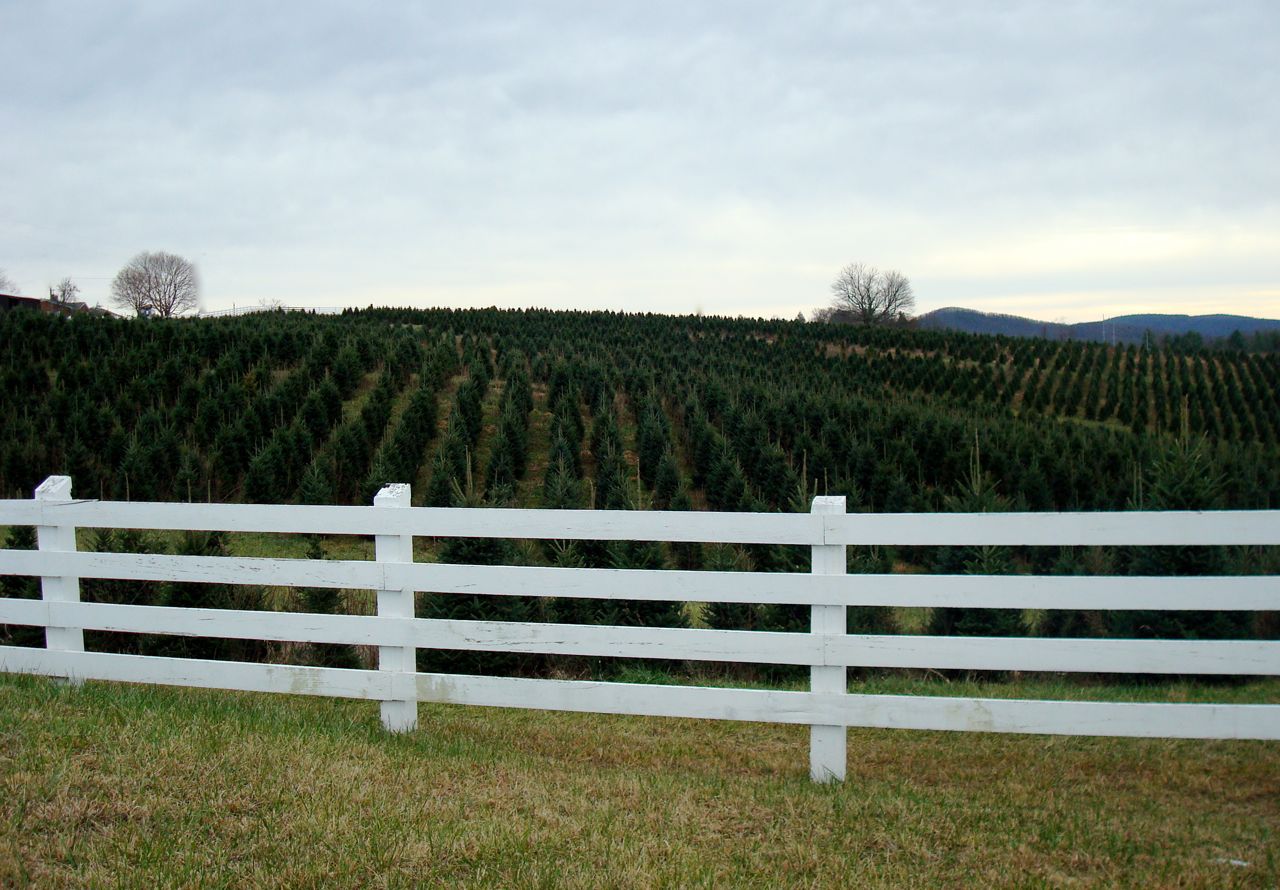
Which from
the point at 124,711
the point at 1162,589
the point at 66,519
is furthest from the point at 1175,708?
the point at 66,519

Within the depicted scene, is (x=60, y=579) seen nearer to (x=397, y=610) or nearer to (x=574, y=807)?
(x=397, y=610)

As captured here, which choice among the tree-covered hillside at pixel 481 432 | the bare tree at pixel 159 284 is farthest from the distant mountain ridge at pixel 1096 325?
the bare tree at pixel 159 284

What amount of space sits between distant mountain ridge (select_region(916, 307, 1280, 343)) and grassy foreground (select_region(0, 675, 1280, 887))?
71777mm

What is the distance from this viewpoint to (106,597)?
10070 millimetres

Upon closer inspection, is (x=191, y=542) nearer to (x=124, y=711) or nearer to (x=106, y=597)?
(x=106, y=597)

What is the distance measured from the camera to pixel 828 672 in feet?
15.0

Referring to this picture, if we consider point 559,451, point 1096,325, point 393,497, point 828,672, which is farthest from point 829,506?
point 1096,325

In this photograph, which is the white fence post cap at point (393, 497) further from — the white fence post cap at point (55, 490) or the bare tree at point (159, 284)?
the bare tree at point (159, 284)

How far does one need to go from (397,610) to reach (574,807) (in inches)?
64.9

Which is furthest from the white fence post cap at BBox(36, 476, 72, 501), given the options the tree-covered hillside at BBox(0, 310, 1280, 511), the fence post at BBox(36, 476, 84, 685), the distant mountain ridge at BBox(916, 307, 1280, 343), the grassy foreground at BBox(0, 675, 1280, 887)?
the distant mountain ridge at BBox(916, 307, 1280, 343)

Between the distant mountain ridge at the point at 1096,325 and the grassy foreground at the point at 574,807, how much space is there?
235 feet

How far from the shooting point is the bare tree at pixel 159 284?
83062mm

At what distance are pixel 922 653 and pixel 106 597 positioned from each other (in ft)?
29.4

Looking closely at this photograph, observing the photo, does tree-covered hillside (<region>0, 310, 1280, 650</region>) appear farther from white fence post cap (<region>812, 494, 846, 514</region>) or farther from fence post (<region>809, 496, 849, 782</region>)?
white fence post cap (<region>812, 494, 846, 514</region>)
